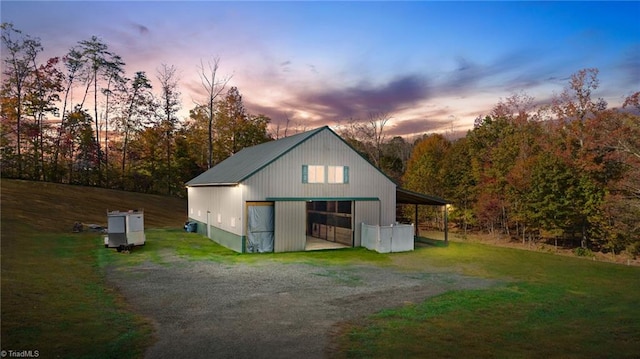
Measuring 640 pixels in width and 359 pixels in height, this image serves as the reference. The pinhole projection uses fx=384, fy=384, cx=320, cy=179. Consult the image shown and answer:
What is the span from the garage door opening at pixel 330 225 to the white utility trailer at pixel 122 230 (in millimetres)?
9235

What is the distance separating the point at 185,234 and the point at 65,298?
53.4ft

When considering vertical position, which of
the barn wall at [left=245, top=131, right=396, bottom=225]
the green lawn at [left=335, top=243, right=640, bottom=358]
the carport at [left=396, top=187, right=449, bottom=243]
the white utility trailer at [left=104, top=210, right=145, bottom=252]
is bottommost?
the green lawn at [left=335, top=243, right=640, bottom=358]

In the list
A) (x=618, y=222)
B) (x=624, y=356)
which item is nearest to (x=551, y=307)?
(x=624, y=356)

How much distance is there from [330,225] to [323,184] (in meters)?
5.43

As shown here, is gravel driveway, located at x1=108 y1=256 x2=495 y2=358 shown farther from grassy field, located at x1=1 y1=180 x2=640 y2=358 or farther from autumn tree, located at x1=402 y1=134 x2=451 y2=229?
autumn tree, located at x1=402 y1=134 x2=451 y2=229

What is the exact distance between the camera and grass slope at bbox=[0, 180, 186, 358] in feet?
25.0

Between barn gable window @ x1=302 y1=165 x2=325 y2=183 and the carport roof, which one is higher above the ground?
barn gable window @ x1=302 y1=165 x2=325 y2=183

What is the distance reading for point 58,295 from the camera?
1099 centimetres

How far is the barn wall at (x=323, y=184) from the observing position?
20141mm

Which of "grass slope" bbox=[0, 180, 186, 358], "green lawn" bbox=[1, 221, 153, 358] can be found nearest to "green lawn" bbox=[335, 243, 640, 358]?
"green lawn" bbox=[1, 221, 153, 358]

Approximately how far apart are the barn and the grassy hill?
37.2ft

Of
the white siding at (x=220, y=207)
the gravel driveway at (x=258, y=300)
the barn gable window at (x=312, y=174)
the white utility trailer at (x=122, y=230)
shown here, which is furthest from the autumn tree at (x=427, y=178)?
the white utility trailer at (x=122, y=230)

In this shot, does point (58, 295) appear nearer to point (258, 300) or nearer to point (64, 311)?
point (64, 311)

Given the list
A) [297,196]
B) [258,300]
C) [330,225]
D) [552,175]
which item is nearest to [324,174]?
[297,196]
